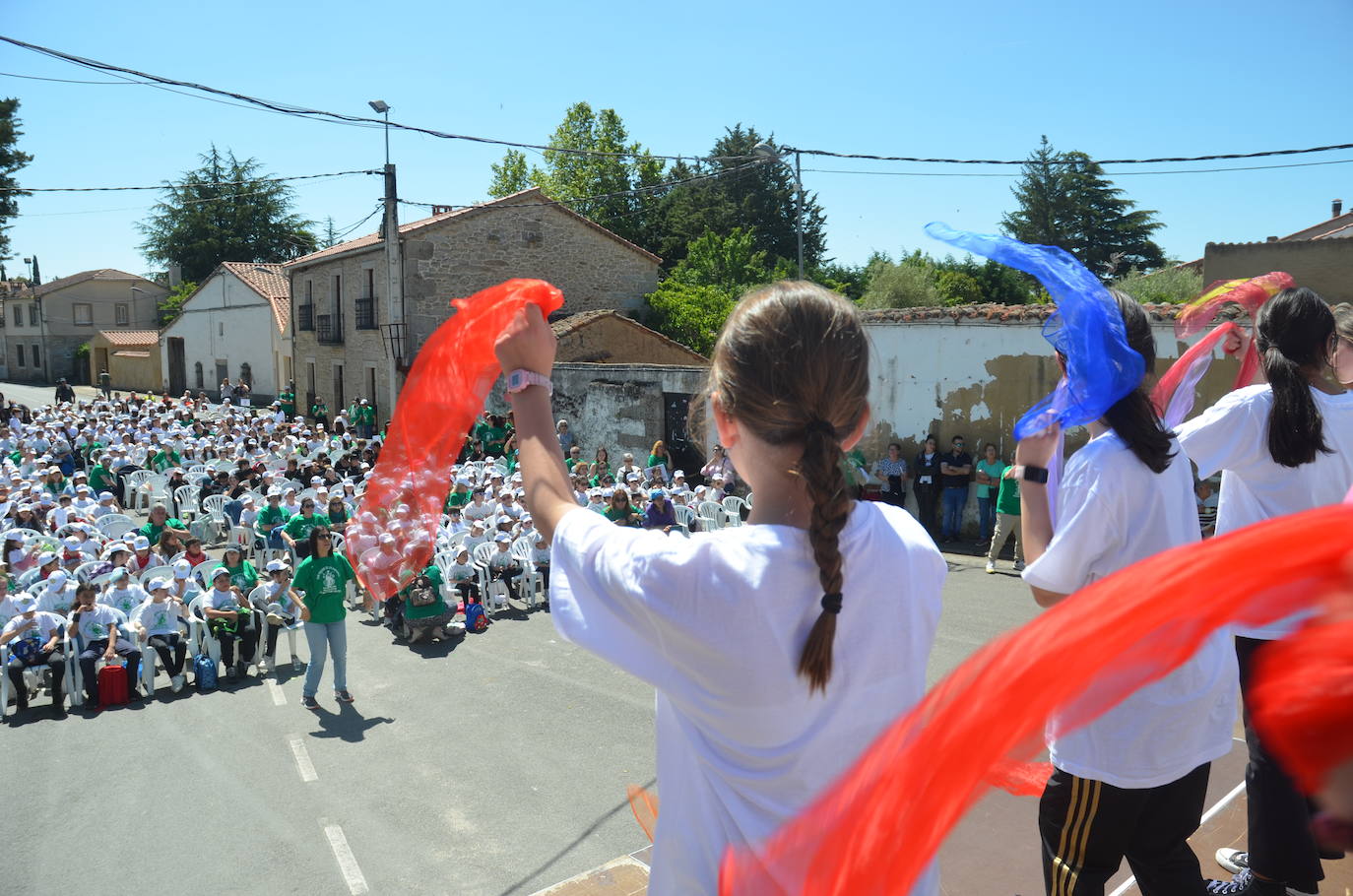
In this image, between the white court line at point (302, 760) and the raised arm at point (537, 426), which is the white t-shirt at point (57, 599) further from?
the raised arm at point (537, 426)

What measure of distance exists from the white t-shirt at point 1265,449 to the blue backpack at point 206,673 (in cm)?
889

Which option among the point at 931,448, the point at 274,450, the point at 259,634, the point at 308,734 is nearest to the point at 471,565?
the point at 259,634

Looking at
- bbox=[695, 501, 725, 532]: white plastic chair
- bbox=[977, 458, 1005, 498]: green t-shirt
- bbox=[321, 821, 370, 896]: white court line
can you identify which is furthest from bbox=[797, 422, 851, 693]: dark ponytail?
bbox=[695, 501, 725, 532]: white plastic chair

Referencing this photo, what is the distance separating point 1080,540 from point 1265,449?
1.04m

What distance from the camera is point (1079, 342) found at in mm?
2186

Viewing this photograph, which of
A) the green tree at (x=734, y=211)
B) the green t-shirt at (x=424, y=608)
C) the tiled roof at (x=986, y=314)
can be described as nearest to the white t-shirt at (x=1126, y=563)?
the green t-shirt at (x=424, y=608)

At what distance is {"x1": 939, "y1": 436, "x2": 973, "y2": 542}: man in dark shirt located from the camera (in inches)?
559

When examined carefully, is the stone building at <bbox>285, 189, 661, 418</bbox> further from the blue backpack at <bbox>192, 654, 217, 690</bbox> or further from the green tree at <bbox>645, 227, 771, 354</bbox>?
the blue backpack at <bbox>192, 654, 217, 690</bbox>

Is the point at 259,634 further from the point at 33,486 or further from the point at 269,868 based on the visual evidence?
the point at 33,486

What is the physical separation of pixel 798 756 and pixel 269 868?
5.27m

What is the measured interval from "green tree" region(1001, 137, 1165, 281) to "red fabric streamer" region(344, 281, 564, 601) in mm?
49551

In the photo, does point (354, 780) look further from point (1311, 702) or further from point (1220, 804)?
point (1311, 702)

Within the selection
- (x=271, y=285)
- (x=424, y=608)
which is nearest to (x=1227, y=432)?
(x=424, y=608)

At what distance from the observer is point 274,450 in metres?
19.8
